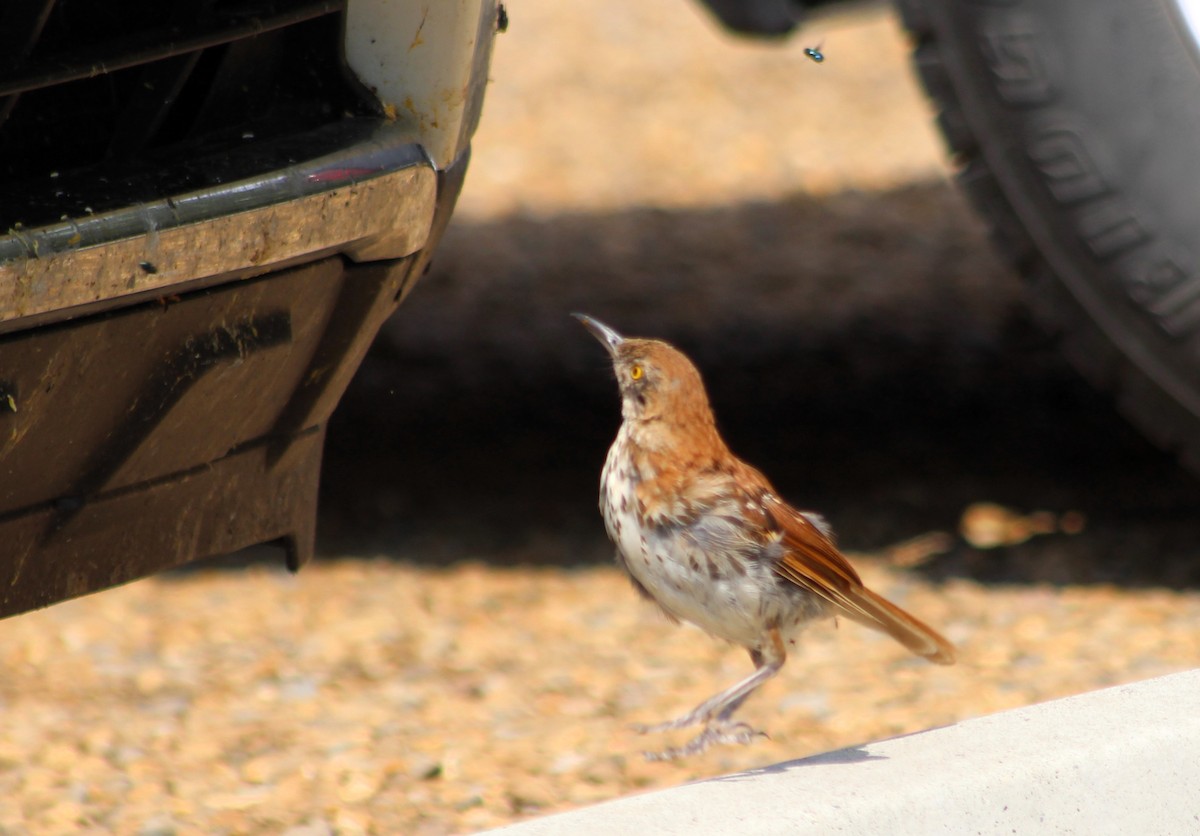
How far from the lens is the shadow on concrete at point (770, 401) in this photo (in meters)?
5.37

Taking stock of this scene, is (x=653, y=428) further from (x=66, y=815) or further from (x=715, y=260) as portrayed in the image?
(x=715, y=260)

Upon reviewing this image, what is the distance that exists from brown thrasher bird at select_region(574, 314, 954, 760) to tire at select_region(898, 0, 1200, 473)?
4.66 feet

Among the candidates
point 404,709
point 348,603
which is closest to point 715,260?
point 348,603

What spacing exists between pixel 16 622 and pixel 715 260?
504cm

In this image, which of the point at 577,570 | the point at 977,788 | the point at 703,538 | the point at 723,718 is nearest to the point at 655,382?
the point at 703,538

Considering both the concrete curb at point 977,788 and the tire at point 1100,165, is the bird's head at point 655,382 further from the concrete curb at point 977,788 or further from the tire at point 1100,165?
the tire at point 1100,165

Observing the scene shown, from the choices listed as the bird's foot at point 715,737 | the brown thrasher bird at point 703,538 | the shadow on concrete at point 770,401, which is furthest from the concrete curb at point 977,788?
the shadow on concrete at point 770,401

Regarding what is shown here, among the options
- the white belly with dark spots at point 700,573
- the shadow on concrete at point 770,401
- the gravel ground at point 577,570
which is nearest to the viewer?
the white belly with dark spots at point 700,573

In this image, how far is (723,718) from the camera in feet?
10.5

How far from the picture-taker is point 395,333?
293 inches

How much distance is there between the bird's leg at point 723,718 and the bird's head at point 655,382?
464mm

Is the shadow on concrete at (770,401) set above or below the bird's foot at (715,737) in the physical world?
below

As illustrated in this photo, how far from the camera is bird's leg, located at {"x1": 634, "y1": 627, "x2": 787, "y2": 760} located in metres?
3.07

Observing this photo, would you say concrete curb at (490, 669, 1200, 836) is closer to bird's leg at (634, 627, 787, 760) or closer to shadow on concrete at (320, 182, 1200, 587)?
bird's leg at (634, 627, 787, 760)
